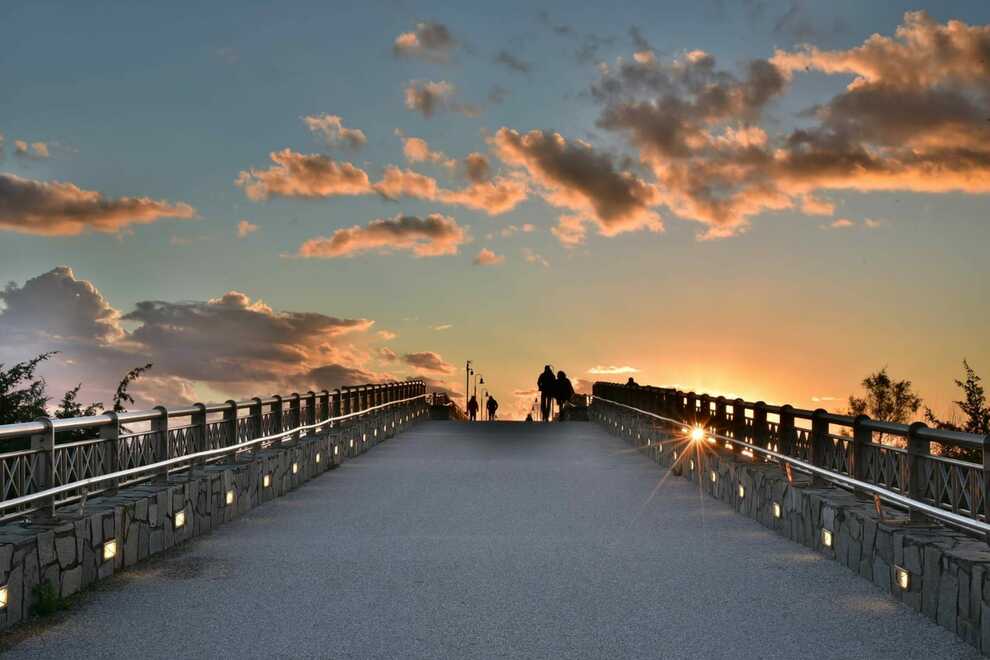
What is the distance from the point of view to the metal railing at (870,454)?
29.7 ft

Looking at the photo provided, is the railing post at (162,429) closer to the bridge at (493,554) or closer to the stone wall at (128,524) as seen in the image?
the bridge at (493,554)

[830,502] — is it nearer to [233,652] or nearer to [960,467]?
[960,467]

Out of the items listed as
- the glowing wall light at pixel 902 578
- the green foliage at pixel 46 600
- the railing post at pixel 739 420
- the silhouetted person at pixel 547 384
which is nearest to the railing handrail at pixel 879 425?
the railing post at pixel 739 420

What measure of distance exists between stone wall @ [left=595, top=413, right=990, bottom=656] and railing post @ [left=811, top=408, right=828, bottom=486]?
276 mm

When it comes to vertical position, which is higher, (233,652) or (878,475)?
(878,475)

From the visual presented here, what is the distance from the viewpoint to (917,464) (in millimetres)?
9906

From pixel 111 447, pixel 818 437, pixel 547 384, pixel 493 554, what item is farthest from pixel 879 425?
pixel 547 384

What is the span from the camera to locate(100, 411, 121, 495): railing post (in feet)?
37.1

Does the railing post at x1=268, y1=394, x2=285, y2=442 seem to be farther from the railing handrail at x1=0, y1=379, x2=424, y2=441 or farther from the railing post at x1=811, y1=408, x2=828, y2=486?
the railing post at x1=811, y1=408, x2=828, y2=486

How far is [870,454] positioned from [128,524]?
7555 millimetres

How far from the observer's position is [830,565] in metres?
10.8

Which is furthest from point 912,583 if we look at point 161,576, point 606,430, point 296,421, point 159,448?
point 606,430

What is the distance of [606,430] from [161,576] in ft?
93.4

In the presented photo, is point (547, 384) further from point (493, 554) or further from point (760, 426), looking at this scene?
point (493, 554)
